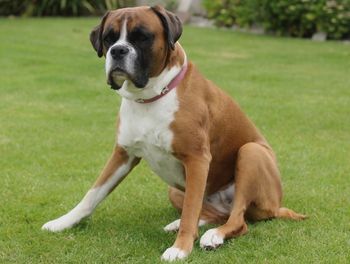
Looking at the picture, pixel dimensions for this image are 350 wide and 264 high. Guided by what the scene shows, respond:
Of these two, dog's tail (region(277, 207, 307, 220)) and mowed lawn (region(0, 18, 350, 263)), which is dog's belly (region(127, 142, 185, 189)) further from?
dog's tail (region(277, 207, 307, 220))

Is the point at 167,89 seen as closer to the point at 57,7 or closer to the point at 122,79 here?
the point at 122,79

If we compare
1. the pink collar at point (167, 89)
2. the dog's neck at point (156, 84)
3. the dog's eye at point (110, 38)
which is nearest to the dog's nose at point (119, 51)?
the dog's eye at point (110, 38)

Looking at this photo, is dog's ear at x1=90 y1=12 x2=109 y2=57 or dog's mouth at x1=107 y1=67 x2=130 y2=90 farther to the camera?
dog's ear at x1=90 y1=12 x2=109 y2=57

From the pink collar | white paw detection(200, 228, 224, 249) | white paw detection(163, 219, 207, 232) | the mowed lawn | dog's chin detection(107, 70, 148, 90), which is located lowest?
the mowed lawn

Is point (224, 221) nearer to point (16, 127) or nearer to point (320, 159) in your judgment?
point (320, 159)

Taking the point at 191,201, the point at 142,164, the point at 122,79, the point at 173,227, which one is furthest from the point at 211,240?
the point at 142,164

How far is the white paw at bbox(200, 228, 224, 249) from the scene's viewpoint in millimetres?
4117

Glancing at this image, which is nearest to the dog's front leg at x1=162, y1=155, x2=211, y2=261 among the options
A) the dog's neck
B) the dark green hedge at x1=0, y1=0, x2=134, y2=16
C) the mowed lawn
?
the mowed lawn

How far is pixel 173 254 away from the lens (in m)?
3.95

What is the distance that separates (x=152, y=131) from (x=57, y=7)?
47.5 ft

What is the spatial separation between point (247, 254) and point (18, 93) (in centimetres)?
549

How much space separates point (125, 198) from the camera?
16.8 ft

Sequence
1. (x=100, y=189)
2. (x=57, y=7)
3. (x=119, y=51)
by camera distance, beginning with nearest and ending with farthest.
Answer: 1. (x=119, y=51)
2. (x=100, y=189)
3. (x=57, y=7)

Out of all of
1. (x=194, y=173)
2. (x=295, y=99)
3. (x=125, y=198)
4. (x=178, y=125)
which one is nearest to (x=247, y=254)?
(x=194, y=173)
